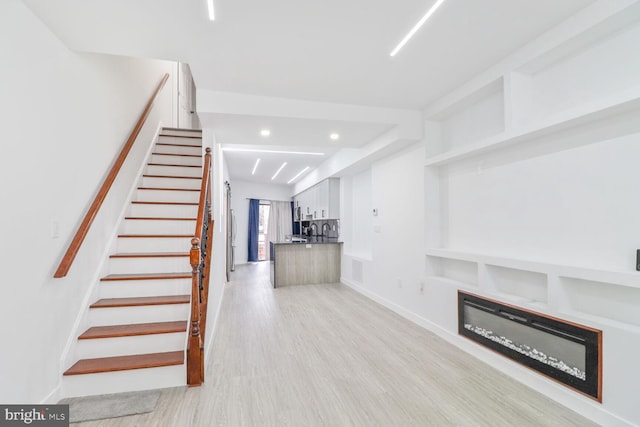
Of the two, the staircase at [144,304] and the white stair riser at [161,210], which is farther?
the white stair riser at [161,210]

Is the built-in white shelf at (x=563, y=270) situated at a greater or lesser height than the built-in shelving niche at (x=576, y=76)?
lesser

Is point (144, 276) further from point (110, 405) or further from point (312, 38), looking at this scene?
point (312, 38)

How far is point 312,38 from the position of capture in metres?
2.31

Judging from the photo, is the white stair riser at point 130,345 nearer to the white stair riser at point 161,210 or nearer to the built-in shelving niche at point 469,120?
the white stair riser at point 161,210

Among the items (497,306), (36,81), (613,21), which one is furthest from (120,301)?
(613,21)

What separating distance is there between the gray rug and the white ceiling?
8.85 ft

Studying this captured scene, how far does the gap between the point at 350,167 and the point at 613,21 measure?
4019mm

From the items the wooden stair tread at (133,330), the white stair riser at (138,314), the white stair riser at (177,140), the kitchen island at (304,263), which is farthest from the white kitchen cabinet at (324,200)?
the wooden stair tread at (133,330)

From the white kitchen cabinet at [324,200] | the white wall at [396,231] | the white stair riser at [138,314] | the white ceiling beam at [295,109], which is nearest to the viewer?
the white stair riser at [138,314]

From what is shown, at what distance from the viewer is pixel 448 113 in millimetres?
3592

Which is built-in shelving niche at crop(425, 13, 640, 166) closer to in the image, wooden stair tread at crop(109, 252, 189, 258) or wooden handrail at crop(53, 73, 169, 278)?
wooden stair tread at crop(109, 252, 189, 258)

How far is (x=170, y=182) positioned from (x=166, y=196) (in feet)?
1.13

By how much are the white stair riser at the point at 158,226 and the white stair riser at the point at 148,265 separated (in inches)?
20.2

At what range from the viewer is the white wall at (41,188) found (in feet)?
5.62
